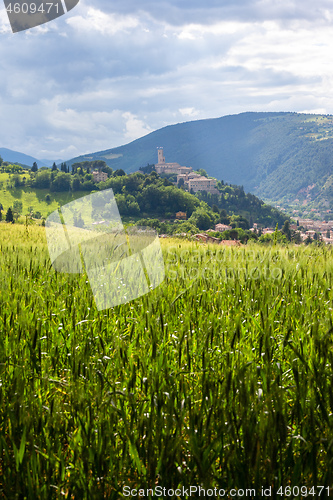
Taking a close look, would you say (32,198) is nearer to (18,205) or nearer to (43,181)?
(18,205)

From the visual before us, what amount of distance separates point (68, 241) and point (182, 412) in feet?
15.6

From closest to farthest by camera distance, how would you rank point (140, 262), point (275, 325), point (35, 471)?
1. point (35, 471)
2. point (275, 325)
3. point (140, 262)

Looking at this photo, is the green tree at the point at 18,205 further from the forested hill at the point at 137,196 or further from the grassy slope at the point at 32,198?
the grassy slope at the point at 32,198

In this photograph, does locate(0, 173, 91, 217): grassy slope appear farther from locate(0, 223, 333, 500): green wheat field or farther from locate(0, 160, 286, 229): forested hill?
locate(0, 223, 333, 500): green wheat field

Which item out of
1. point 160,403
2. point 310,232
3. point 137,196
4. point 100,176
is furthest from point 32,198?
point 160,403

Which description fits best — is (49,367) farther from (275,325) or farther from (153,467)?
(275,325)

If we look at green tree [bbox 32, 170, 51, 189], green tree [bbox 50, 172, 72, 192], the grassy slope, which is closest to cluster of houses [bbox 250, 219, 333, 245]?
the grassy slope

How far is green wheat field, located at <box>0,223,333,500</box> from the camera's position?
119 centimetres

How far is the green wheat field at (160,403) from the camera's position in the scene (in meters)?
1.19

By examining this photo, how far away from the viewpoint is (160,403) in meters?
1.29

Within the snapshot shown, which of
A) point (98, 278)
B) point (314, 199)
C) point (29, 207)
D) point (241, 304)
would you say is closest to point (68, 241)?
point (98, 278)

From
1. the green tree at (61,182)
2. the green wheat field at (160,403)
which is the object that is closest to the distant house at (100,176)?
the green tree at (61,182)

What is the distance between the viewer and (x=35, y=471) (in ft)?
3.87

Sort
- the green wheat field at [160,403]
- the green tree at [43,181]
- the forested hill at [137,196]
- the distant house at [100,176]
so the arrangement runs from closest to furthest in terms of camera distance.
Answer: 1. the green wheat field at [160,403]
2. the forested hill at [137,196]
3. the distant house at [100,176]
4. the green tree at [43,181]
